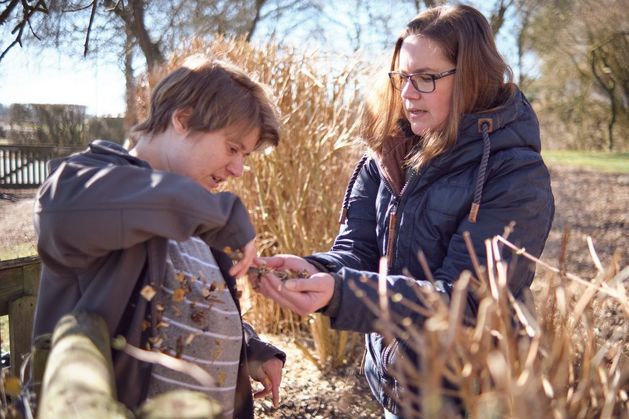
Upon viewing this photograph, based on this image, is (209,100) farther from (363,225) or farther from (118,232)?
(363,225)

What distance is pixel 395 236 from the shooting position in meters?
1.98

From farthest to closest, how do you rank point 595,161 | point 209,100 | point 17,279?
point 595,161
point 17,279
point 209,100

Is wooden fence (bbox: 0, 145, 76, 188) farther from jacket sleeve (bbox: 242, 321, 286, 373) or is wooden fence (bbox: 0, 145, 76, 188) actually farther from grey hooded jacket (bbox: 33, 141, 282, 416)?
grey hooded jacket (bbox: 33, 141, 282, 416)

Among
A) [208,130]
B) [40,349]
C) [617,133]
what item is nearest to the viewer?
[40,349]

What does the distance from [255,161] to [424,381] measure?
4125 mm

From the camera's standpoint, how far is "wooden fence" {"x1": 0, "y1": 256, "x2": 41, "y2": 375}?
7.45ft

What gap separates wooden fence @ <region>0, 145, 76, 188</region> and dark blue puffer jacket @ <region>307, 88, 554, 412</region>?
344 cm

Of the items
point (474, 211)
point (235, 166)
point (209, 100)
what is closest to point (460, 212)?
point (474, 211)

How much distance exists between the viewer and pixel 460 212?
1.85 m

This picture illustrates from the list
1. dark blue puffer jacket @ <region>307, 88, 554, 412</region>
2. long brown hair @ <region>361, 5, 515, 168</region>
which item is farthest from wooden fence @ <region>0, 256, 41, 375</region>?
long brown hair @ <region>361, 5, 515, 168</region>

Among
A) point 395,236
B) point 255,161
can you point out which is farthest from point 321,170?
point 395,236

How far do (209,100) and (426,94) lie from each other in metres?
0.69

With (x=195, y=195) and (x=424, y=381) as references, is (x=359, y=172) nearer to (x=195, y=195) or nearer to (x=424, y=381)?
(x=195, y=195)

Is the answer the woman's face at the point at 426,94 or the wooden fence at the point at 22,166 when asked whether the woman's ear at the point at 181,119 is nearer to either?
the woman's face at the point at 426,94
